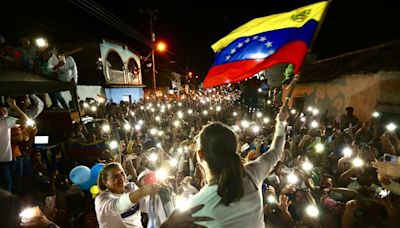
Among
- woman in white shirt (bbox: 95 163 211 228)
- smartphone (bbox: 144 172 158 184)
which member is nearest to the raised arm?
woman in white shirt (bbox: 95 163 211 228)

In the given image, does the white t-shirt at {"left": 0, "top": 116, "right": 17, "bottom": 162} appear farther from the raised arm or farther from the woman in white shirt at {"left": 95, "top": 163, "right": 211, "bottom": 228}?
the raised arm

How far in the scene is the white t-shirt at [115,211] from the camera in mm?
2543

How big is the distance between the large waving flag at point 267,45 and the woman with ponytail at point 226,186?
2.10 metres

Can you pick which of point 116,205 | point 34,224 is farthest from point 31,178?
point 116,205

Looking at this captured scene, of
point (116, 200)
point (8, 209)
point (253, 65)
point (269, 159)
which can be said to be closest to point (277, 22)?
point (253, 65)

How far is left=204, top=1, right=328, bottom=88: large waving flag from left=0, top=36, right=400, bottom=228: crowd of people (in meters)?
1.03

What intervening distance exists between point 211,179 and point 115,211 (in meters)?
1.33

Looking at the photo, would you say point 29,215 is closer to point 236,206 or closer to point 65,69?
point 236,206

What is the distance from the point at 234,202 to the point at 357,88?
1267 centimetres

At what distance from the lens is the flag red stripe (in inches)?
144

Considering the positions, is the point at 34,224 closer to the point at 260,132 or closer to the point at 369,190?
the point at 369,190

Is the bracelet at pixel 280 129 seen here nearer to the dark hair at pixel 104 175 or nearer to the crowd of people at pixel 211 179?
the crowd of people at pixel 211 179

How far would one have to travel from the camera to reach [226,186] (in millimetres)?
1747

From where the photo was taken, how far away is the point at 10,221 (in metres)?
1.93
